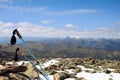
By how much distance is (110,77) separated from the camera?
36531 millimetres

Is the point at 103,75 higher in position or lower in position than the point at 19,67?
lower

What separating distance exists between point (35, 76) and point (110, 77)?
484 inches

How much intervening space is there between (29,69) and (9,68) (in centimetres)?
445

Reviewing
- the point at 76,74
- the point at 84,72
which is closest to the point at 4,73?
the point at 76,74

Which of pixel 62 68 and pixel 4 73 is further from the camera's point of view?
pixel 62 68

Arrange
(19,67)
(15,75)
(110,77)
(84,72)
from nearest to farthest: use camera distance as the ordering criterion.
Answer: (15,75) < (19,67) < (110,77) < (84,72)

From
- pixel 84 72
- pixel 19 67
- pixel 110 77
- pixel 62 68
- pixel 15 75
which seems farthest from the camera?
pixel 62 68

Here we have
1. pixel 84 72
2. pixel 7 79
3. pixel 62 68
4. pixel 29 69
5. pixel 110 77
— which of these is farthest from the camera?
pixel 62 68

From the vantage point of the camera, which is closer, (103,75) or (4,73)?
(4,73)

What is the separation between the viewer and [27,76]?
3097 centimetres

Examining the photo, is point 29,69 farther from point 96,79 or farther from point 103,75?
point 103,75

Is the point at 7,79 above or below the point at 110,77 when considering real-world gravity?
above

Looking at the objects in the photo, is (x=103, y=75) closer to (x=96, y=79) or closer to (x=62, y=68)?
(x=96, y=79)

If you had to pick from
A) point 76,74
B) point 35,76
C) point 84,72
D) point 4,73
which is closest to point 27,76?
point 35,76
